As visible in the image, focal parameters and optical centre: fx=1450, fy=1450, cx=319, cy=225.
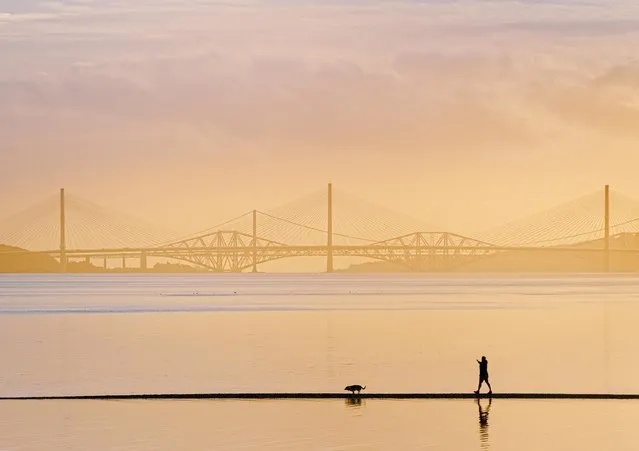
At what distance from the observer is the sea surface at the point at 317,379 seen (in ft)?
81.1

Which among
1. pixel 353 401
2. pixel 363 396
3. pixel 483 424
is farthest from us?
pixel 363 396

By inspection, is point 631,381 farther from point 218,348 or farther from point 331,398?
point 218,348

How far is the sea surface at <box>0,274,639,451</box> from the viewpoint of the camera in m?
24.7

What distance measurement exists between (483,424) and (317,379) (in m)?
10.7

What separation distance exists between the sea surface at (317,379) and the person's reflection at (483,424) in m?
0.06

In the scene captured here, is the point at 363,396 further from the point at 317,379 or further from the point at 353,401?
the point at 317,379

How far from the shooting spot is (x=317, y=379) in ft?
120

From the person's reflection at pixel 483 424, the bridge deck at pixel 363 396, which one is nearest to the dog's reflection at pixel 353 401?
the bridge deck at pixel 363 396

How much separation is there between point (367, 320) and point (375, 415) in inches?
1774

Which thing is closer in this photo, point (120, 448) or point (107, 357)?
point (120, 448)

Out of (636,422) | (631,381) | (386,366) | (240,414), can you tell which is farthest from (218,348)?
Result: (636,422)

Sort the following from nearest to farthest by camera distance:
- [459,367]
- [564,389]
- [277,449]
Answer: [277,449], [564,389], [459,367]

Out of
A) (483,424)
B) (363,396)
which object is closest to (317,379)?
(363,396)

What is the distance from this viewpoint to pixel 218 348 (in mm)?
50000
